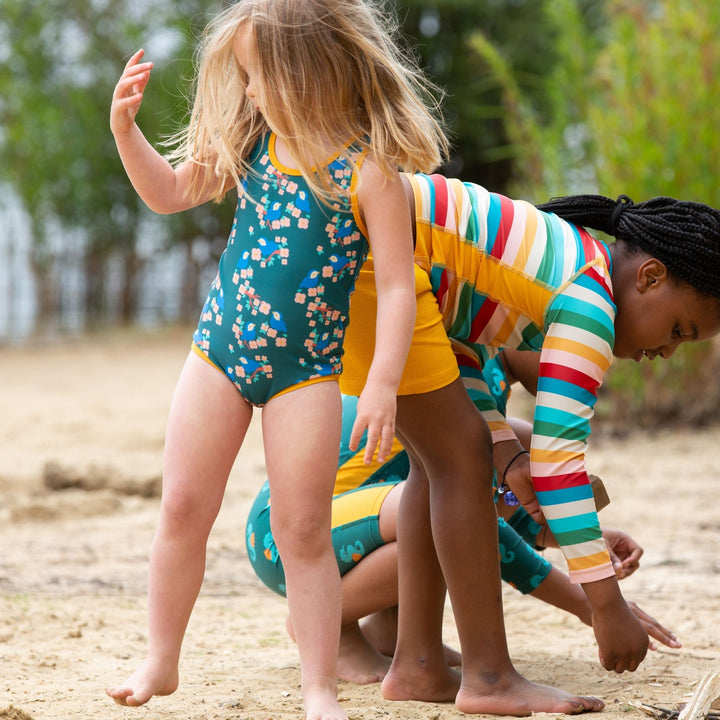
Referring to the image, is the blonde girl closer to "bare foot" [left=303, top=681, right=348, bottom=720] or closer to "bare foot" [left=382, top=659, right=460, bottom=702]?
"bare foot" [left=303, top=681, right=348, bottom=720]

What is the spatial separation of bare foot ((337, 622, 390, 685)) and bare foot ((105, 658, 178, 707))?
57 cm

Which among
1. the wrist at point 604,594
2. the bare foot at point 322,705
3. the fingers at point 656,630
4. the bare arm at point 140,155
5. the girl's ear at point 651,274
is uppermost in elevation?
the bare arm at point 140,155

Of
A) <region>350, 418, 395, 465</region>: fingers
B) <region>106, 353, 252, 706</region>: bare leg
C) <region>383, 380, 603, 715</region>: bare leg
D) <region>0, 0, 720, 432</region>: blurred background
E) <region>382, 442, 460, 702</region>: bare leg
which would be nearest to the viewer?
<region>350, 418, 395, 465</region>: fingers

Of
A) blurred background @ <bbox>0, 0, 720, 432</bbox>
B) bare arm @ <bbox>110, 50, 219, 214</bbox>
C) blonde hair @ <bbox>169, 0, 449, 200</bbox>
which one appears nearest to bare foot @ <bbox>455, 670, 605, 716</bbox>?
blonde hair @ <bbox>169, 0, 449, 200</bbox>

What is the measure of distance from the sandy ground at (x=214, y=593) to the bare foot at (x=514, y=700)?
50 millimetres

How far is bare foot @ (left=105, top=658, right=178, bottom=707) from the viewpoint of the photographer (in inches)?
70.2

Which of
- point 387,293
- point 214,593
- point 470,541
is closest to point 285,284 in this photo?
point 387,293

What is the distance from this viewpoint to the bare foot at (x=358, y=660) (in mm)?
2322

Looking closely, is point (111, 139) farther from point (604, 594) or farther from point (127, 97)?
point (604, 594)

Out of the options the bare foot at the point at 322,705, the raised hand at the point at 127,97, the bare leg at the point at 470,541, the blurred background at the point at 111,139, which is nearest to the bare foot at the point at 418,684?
the bare leg at the point at 470,541

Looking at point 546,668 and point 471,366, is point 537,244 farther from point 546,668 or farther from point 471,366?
point 546,668

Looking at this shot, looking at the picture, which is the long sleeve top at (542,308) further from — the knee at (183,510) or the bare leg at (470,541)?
the knee at (183,510)

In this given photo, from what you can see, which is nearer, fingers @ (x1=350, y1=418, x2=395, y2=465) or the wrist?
fingers @ (x1=350, y1=418, x2=395, y2=465)

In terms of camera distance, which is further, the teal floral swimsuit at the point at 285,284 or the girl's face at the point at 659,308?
the girl's face at the point at 659,308
